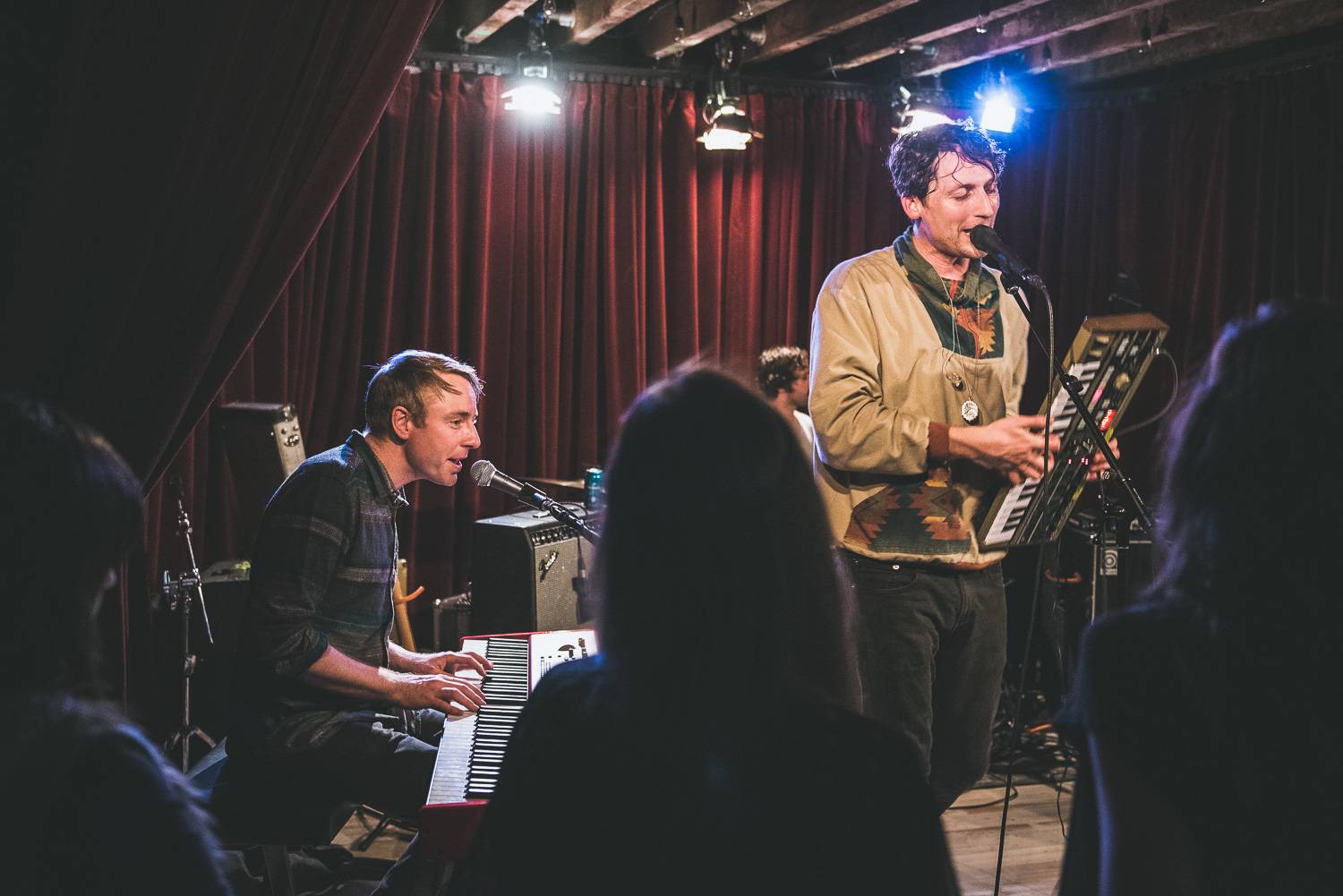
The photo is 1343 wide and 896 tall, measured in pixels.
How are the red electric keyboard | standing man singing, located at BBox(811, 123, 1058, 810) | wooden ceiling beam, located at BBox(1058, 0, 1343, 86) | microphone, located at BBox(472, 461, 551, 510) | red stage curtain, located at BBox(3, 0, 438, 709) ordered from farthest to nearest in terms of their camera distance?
wooden ceiling beam, located at BBox(1058, 0, 1343, 86) < microphone, located at BBox(472, 461, 551, 510) < standing man singing, located at BBox(811, 123, 1058, 810) < the red electric keyboard < red stage curtain, located at BBox(3, 0, 438, 709)

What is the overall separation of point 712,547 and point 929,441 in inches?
58.5

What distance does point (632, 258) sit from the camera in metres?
5.69

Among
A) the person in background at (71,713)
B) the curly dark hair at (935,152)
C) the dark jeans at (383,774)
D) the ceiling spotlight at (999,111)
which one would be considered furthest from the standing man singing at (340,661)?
the ceiling spotlight at (999,111)

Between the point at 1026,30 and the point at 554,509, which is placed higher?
the point at 1026,30

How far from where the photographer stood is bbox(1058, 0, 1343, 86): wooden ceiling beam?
4547 mm

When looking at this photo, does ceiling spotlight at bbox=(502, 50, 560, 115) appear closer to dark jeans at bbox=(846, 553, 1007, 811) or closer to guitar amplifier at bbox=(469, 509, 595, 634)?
guitar amplifier at bbox=(469, 509, 595, 634)

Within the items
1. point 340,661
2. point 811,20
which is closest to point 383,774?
point 340,661

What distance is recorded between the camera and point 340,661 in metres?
2.58

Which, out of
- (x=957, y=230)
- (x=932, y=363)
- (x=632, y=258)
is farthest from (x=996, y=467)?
(x=632, y=258)

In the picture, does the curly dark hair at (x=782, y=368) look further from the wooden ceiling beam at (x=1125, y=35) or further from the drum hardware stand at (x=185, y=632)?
the drum hardware stand at (x=185, y=632)

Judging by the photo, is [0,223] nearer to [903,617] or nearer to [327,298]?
[903,617]

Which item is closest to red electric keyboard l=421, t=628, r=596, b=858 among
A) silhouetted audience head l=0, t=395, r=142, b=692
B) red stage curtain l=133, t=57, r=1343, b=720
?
silhouetted audience head l=0, t=395, r=142, b=692

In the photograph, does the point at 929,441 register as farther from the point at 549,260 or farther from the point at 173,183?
the point at 549,260

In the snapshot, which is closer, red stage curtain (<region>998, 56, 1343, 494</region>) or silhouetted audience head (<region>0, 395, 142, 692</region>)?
silhouetted audience head (<region>0, 395, 142, 692</region>)
